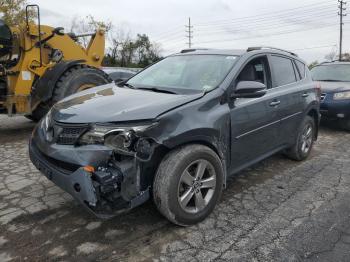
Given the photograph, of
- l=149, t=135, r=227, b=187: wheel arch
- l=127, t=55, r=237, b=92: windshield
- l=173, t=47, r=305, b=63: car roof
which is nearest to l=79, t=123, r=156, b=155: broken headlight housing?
l=149, t=135, r=227, b=187: wheel arch

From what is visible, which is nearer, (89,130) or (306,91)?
(89,130)

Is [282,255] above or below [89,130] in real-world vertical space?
below

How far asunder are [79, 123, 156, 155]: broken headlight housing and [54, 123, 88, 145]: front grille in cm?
9

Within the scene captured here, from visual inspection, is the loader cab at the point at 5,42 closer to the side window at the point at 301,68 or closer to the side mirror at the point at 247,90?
the side mirror at the point at 247,90

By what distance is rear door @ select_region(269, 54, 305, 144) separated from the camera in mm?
4555

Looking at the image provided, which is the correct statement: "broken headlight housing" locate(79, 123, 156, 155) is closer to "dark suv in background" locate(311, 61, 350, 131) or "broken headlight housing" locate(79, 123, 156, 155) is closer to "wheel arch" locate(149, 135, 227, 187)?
"wheel arch" locate(149, 135, 227, 187)

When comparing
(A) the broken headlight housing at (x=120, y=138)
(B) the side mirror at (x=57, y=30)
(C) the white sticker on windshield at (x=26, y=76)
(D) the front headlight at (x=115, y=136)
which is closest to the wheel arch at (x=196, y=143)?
(A) the broken headlight housing at (x=120, y=138)

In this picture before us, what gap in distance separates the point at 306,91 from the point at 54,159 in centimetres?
382

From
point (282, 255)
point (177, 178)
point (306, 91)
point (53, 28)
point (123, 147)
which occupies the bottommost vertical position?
point (282, 255)

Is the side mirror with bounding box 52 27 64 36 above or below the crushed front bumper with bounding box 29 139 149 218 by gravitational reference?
above

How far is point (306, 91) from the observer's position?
17.2ft

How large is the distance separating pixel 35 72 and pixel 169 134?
459 centimetres

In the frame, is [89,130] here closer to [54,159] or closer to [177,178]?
[54,159]

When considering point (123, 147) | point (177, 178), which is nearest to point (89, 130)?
point (123, 147)
